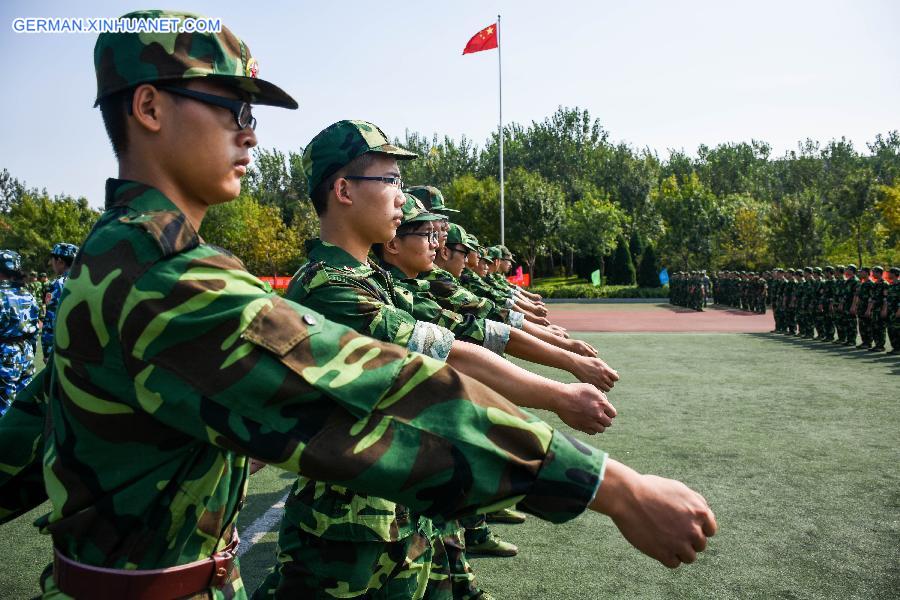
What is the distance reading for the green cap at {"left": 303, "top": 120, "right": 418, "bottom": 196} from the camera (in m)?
2.86

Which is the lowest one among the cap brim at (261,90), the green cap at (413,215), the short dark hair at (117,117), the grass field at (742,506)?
the grass field at (742,506)

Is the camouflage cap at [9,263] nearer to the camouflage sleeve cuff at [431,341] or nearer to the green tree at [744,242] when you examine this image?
the camouflage sleeve cuff at [431,341]

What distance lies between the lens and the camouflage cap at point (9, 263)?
7860mm

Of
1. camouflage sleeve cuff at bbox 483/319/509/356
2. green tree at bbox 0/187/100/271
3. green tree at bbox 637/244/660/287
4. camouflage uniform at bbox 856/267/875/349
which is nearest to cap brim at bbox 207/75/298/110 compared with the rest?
camouflage sleeve cuff at bbox 483/319/509/356

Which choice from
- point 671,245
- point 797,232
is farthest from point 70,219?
point 797,232

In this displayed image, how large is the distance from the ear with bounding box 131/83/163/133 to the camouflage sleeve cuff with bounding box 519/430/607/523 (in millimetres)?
1035

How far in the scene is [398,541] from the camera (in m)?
2.60

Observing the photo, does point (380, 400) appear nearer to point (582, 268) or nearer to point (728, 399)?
point (728, 399)

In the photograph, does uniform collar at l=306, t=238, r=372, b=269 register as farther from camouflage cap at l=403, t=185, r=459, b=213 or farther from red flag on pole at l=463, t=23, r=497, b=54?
red flag on pole at l=463, t=23, r=497, b=54

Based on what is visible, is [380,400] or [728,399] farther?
[728,399]

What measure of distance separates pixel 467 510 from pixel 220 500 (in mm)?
577

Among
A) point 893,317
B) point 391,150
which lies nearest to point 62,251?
point 391,150

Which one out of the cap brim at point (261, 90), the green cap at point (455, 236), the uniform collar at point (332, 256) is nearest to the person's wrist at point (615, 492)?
the cap brim at point (261, 90)

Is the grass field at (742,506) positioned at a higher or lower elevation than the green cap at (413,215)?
lower
